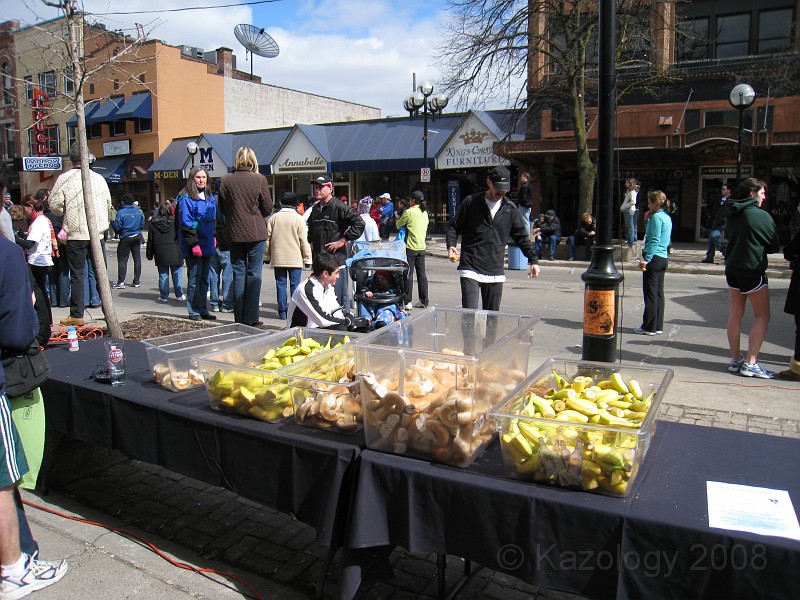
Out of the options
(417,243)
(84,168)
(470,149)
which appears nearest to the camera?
(84,168)

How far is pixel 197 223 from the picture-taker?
8977 mm

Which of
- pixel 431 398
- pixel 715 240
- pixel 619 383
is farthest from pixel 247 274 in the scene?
pixel 715 240

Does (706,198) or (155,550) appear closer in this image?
(155,550)

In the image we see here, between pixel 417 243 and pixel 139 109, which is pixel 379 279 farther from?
pixel 139 109

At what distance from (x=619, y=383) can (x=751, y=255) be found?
4194 mm

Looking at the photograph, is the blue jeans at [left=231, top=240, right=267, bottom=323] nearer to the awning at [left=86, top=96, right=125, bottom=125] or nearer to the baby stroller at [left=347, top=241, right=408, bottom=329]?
the baby stroller at [left=347, top=241, right=408, bottom=329]

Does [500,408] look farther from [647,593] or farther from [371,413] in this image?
[647,593]

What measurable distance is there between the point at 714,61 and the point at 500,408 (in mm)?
25401

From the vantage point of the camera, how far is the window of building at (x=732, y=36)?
23469 mm

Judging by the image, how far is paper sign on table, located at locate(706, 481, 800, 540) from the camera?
6.73ft

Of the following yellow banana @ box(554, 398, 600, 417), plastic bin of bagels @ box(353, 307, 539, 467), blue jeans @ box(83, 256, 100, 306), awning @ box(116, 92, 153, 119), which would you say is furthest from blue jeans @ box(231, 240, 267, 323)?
awning @ box(116, 92, 153, 119)

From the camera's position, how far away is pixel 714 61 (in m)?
23.6

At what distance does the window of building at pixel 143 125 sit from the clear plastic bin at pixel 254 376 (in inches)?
1511

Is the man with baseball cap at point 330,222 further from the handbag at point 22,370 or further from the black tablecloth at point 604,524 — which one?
the black tablecloth at point 604,524
